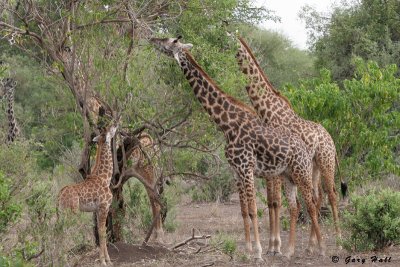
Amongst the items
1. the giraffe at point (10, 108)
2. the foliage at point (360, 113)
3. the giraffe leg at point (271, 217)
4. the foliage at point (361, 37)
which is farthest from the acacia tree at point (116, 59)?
the foliage at point (361, 37)

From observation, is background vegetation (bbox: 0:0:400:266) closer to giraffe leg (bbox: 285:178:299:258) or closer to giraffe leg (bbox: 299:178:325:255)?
giraffe leg (bbox: 299:178:325:255)

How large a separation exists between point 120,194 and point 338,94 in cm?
372

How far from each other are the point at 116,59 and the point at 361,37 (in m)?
11.8

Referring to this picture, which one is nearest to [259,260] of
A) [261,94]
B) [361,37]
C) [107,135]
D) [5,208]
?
[261,94]

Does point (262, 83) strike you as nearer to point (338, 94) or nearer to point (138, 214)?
point (338, 94)

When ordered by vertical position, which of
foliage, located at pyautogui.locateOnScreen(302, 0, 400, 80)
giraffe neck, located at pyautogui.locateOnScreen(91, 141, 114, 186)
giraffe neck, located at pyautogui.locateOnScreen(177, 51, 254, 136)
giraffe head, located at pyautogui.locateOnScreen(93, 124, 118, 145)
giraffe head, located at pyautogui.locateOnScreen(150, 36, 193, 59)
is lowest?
giraffe neck, located at pyautogui.locateOnScreen(91, 141, 114, 186)

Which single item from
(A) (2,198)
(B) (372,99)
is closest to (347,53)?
(B) (372,99)

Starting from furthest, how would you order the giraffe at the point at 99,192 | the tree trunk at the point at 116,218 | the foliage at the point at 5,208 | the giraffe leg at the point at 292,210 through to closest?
1. the tree trunk at the point at 116,218
2. the giraffe leg at the point at 292,210
3. the giraffe at the point at 99,192
4. the foliage at the point at 5,208

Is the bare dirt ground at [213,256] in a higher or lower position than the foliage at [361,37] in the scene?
lower

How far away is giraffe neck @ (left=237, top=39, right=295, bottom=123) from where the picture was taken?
1058 centimetres

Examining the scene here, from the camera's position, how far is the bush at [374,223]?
32.4 ft

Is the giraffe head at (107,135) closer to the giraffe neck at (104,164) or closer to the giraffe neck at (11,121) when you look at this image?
the giraffe neck at (104,164)

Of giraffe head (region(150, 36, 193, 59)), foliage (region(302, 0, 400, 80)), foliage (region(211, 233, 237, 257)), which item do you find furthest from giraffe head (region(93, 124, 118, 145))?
foliage (region(302, 0, 400, 80))

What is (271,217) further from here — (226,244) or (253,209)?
(226,244)
